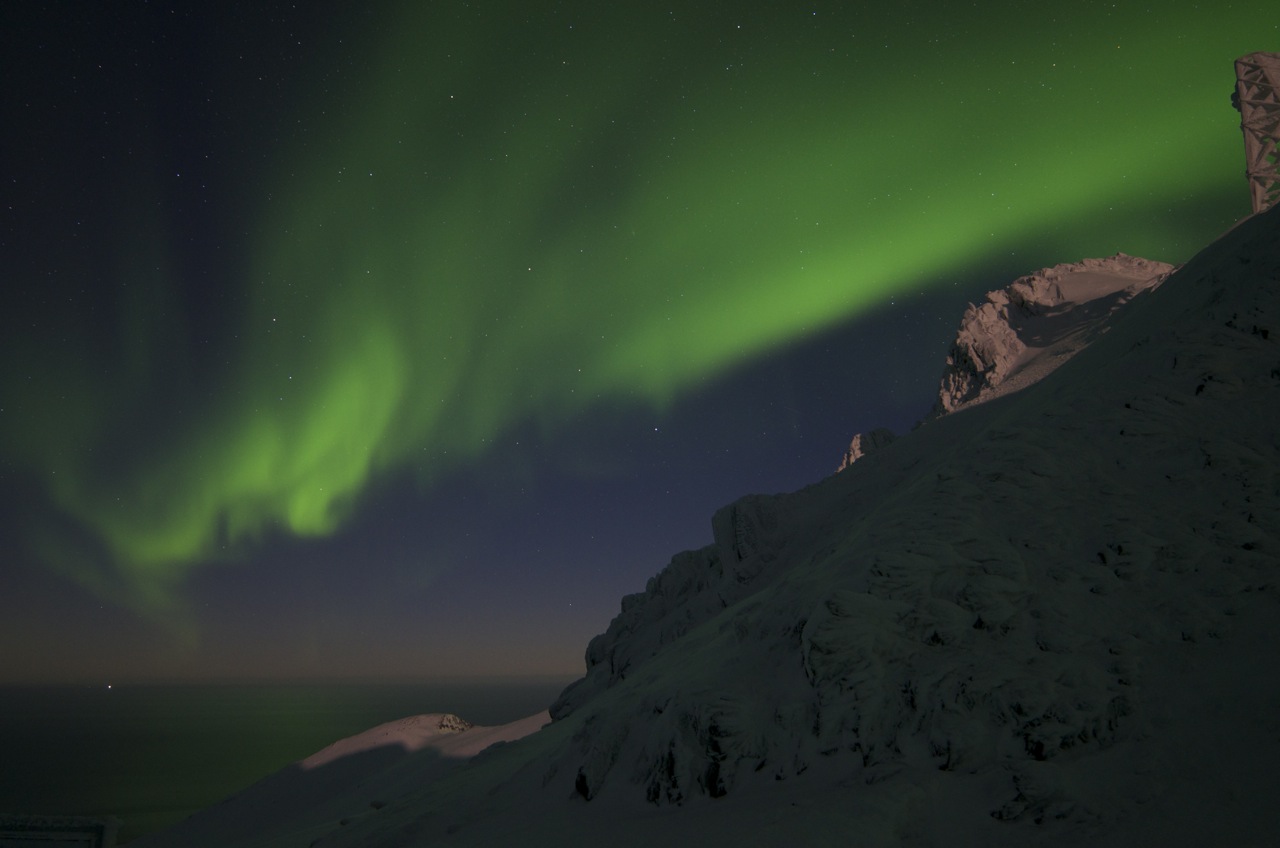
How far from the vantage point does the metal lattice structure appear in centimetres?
3831

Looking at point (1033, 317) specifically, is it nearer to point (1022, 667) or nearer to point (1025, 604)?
point (1025, 604)

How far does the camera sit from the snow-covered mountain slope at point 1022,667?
259 inches

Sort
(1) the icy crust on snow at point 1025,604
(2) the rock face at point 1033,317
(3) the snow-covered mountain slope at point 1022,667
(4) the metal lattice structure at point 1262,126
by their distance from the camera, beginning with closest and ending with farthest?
(3) the snow-covered mountain slope at point 1022,667 < (1) the icy crust on snow at point 1025,604 < (4) the metal lattice structure at point 1262,126 < (2) the rock face at point 1033,317

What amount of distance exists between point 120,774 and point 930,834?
588 feet

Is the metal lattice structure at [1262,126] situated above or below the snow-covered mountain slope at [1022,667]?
above

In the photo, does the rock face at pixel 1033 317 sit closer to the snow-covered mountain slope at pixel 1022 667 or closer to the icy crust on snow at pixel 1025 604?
the icy crust on snow at pixel 1025 604

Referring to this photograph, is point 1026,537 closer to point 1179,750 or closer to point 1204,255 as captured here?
point 1179,750

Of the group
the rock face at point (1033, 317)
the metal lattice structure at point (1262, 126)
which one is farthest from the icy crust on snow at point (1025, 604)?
the rock face at point (1033, 317)

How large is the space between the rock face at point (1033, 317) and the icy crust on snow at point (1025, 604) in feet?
131

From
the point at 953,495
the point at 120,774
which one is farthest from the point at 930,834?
the point at 120,774

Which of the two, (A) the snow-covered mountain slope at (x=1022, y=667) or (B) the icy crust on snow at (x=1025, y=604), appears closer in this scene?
(A) the snow-covered mountain slope at (x=1022, y=667)

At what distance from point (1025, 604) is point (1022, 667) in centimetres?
113

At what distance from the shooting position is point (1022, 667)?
8000 millimetres

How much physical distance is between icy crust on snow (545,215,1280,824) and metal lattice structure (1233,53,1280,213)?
37.2 metres
